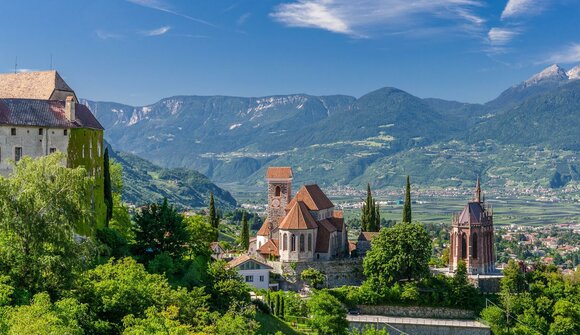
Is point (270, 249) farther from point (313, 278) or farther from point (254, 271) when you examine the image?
point (313, 278)

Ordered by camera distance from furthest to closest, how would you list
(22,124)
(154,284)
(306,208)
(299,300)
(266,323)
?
(306,208) < (299,300) < (266,323) < (22,124) < (154,284)

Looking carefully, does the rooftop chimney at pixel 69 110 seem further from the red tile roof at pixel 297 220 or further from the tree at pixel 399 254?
the tree at pixel 399 254

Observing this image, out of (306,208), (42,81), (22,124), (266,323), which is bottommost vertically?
(266,323)

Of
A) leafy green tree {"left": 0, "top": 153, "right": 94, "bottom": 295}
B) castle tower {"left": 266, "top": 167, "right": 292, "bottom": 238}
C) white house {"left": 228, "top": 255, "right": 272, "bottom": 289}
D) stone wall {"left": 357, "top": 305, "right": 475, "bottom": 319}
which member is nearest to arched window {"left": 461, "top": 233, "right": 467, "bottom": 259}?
stone wall {"left": 357, "top": 305, "right": 475, "bottom": 319}

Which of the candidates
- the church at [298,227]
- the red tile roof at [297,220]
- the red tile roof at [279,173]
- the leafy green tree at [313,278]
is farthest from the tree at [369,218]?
the leafy green tree at [313,278]

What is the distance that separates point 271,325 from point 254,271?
48.7 ft

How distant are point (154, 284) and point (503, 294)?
42333 millimetres

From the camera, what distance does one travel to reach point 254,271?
7500 cm

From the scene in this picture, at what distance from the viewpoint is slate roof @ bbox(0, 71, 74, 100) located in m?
60.2

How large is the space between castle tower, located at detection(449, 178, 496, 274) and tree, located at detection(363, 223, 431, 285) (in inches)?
415

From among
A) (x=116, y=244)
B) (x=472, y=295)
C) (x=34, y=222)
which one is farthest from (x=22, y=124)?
(x=472, y=295)

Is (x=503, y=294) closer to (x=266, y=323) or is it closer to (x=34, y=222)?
(x=266, y=323)

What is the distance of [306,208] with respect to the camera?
81750 mm

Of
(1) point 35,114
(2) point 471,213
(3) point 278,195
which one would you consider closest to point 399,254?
(2) point 471,213
